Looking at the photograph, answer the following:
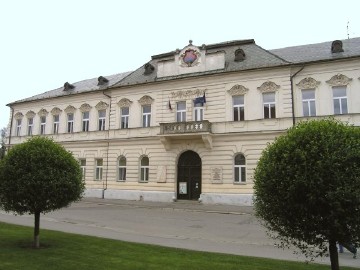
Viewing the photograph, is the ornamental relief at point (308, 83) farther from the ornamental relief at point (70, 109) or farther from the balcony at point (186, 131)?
the ornamental relief at point (70, 109)

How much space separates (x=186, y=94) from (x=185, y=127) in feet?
11.1

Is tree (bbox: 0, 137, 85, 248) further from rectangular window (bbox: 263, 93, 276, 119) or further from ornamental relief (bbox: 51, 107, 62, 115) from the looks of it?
ornamental relief (bbox: 51, 107, 62, 115)

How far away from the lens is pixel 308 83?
24562mm

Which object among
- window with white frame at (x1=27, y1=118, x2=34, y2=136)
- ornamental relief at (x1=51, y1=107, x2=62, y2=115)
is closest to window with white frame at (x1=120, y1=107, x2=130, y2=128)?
ornamental relief at (x1=51, y1=107, x2=62, y2=115)

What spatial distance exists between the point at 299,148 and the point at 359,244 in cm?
217

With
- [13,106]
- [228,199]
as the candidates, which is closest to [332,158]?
[228,199]

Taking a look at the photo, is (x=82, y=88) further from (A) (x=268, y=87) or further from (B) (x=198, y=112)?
(A) (x=268, y=87)

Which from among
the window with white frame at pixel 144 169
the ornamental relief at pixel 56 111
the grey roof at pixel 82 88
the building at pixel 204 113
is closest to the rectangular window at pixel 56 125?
the ornamental relief at pixel 56 111

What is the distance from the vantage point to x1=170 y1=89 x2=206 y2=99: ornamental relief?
1094 inches

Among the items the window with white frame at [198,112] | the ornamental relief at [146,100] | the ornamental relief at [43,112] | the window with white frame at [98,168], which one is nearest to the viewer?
the window with white frame at [198,112]

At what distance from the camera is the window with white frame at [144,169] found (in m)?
29.1

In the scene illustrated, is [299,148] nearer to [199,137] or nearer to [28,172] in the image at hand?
[28,172]

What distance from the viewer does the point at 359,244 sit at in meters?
6.64

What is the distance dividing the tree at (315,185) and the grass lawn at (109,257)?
215 cm
